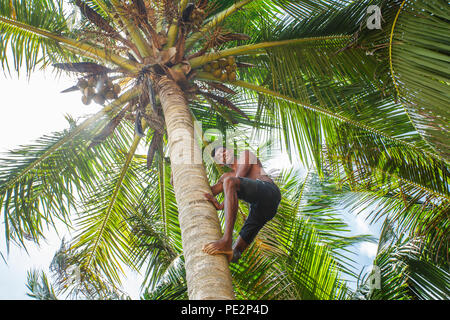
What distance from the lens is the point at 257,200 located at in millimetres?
3209

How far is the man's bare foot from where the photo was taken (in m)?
2.56

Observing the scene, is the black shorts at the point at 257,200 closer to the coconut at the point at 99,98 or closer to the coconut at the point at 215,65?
the coconut at the point at 215,65

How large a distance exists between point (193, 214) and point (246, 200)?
50 cm

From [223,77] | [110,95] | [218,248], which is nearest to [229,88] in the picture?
[223,77]

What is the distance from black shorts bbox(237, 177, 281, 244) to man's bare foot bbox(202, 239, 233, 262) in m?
0.62

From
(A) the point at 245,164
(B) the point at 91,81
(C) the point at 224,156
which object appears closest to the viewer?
(A) the point at 245,164

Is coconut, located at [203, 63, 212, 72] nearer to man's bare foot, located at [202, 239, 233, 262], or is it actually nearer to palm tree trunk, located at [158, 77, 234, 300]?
palm tree trunk, located at [158, 77, 234, 300]

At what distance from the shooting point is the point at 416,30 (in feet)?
11.9

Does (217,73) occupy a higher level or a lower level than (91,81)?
higher

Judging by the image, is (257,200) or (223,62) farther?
(223,62)

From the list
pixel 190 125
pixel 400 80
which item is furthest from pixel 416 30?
pixel 190 125

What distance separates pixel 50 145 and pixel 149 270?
2.17 metres

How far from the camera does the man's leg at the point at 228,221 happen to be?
2574 millimetres

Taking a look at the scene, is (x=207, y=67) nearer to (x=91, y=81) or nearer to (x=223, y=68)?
(x=223, y=68)
